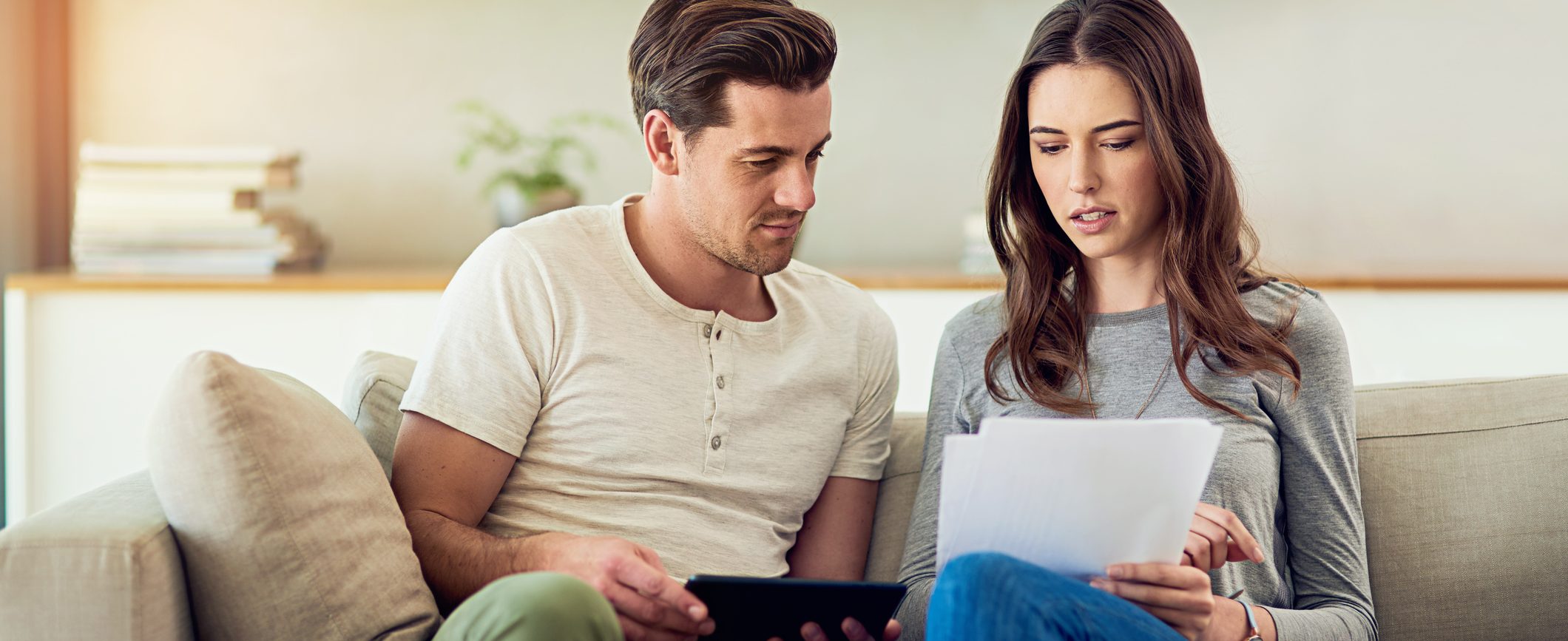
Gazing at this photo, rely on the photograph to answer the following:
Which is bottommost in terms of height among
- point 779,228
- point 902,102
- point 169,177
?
point 169,177

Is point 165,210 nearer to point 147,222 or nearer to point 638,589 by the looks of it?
point 147,222

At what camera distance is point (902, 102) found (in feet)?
9.98

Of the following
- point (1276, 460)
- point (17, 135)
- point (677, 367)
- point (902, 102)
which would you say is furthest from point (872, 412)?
point (17, 135)

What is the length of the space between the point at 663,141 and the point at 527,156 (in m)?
1.42

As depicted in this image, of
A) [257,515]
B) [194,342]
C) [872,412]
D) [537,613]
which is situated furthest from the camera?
[194,342]

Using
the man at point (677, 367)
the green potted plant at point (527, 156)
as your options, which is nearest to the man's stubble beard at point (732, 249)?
the man at point (677, 367)

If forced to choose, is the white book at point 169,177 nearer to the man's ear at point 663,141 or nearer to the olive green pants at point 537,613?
the man's ear at point 663,141

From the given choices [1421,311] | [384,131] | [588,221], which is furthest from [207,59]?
[1421,311]

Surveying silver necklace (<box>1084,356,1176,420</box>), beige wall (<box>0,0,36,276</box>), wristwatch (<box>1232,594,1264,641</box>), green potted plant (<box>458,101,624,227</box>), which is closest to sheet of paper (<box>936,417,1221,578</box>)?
wristwatch (<box>1232,594,1264,641</box>)

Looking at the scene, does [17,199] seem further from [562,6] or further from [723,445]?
[723,445]

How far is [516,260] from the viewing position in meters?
1.53

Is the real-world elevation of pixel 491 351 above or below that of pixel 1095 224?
below

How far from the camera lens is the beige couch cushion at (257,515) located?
115 centimetres

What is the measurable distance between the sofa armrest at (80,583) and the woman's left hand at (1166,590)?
0.84m
